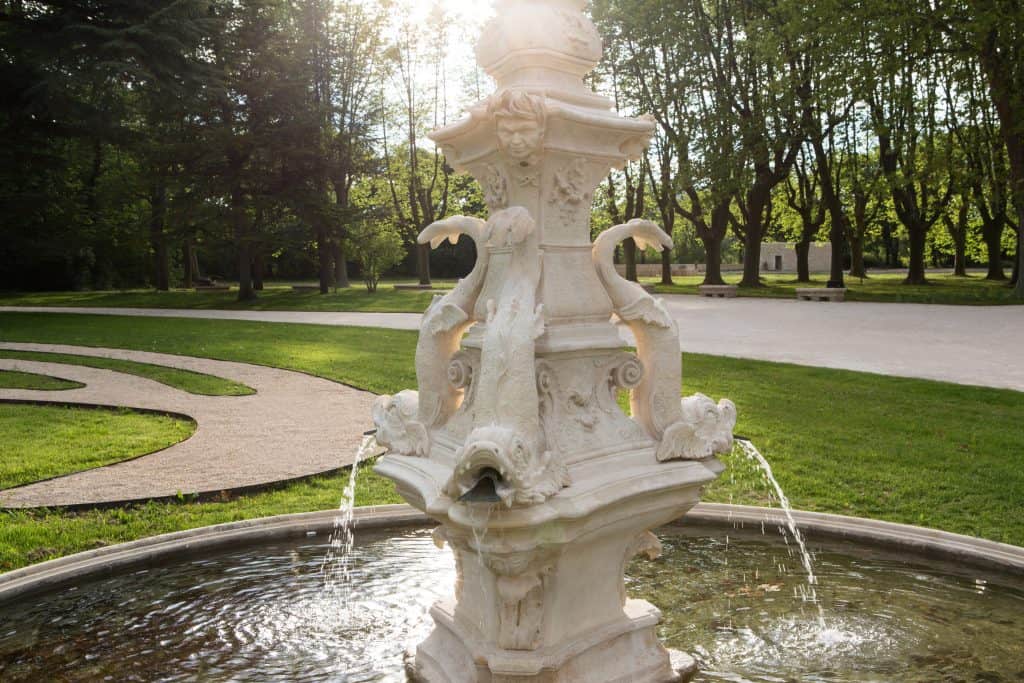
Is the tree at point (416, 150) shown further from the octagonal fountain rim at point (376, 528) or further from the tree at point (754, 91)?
the octagonal fountain rim at point (376, 528)

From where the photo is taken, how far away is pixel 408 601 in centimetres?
450

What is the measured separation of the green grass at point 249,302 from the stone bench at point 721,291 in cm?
958

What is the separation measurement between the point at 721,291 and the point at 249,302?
52.6 ft

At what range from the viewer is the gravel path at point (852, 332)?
37.9 ft

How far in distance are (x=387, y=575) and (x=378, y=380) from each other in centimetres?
680

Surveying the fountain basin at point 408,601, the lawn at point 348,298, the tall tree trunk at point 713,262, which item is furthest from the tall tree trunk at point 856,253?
the fountain basin at point 408,601

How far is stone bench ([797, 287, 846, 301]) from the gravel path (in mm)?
478

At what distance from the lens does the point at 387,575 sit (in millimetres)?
4828

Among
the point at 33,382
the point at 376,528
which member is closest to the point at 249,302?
the point at 33,382

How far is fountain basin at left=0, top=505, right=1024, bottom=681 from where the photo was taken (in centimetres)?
374

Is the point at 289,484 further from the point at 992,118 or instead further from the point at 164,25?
the point at 992,118

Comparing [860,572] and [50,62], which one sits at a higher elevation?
[50,62]

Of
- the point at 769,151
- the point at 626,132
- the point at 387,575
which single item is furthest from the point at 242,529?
the point at 769,151

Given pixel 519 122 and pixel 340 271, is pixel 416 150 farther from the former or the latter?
pixel 519 122
